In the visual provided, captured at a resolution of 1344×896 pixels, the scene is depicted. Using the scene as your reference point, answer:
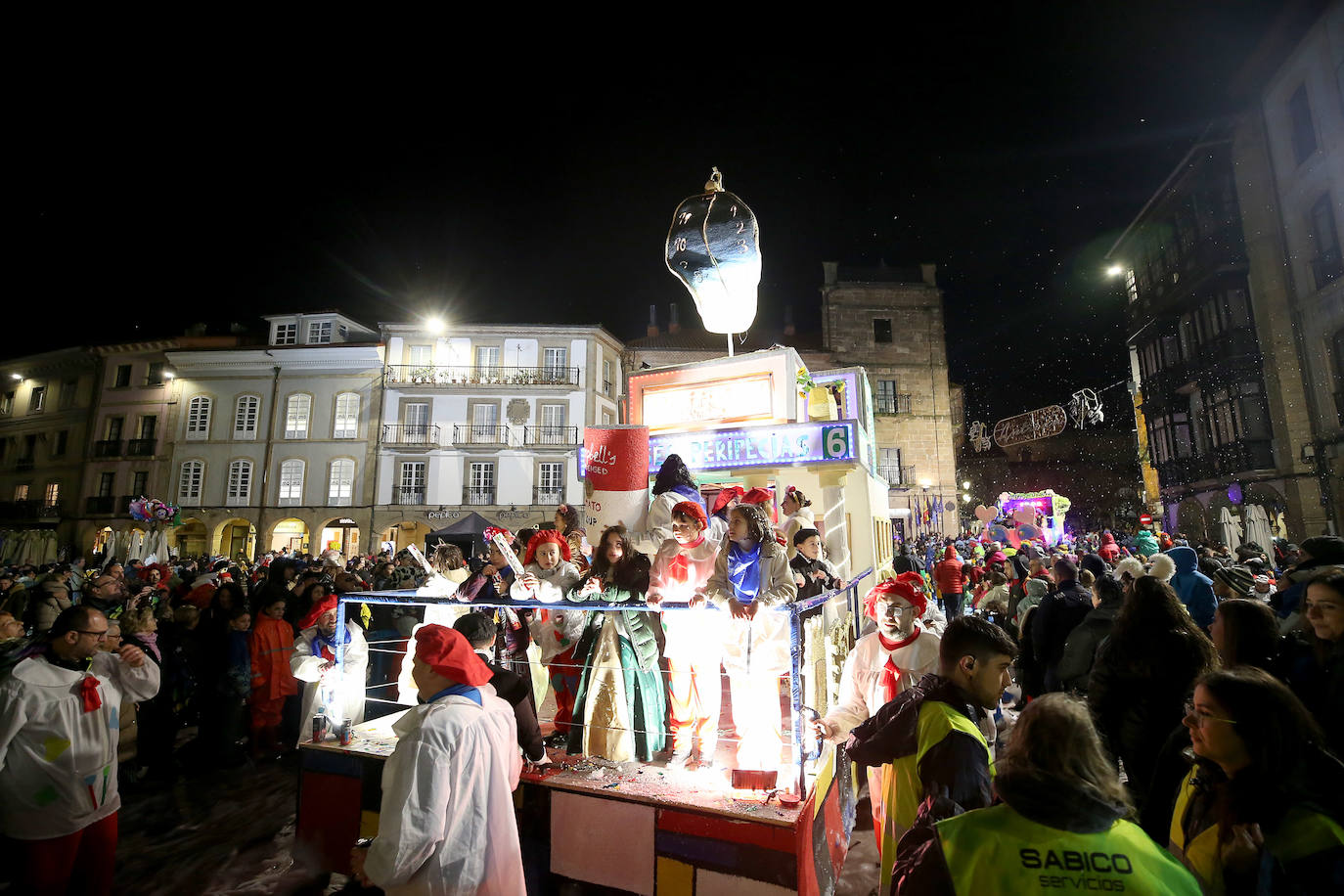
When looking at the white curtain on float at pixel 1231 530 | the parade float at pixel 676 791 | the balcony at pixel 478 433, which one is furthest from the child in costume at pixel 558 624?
the balcony at pixel 478 433

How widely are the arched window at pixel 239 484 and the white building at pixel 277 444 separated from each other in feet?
0.15

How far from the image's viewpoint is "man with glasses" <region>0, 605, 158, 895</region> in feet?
10.7

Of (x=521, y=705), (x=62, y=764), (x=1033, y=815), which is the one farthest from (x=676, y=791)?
(x=62, y=764)

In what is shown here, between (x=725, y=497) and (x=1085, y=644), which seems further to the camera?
(x=725, y=497)

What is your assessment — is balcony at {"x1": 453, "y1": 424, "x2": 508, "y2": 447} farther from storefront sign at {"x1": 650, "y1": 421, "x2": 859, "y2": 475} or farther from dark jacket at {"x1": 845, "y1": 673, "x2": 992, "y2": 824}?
dark jacket at {"x1": 845, "y1": 673, "x2": 992, "y2": 824}

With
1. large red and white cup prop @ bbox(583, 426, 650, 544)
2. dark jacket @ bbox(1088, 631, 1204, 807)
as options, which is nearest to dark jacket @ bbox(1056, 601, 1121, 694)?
dark jacket @ bbox(1088, 631, 1204, 807)

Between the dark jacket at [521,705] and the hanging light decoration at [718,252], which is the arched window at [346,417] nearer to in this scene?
the hanging light decoration at [718,252]

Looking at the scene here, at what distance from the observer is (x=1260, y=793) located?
1772 mm

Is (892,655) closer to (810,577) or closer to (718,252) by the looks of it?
(810,577)

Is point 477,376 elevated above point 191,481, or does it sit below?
above

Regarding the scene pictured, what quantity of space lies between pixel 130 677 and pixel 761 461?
809cm

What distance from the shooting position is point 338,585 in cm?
828

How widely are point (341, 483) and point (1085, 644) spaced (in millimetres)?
30787

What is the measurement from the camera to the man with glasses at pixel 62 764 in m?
3.26
